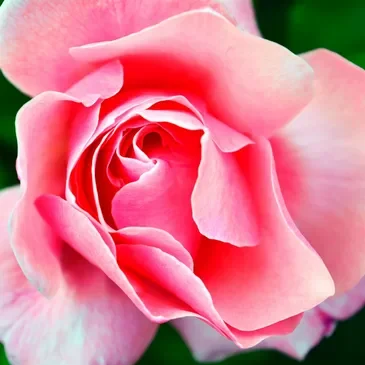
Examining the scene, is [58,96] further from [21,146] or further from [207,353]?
[207,353]

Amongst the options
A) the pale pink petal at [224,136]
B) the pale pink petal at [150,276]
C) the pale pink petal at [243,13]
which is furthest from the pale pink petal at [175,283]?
the pale pink petal at [243,13]

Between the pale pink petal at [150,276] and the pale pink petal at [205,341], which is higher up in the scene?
the pale pink petal at [150,276]

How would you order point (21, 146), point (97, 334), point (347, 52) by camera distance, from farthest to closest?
point (347, 52), point (97, 334), point (21, 146)

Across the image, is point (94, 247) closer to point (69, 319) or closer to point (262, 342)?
point (69, 319)

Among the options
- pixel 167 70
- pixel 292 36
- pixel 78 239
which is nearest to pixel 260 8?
pixel 292 36

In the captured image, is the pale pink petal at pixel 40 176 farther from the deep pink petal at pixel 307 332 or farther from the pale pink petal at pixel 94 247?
the deep pink petal at pixel 307 332
